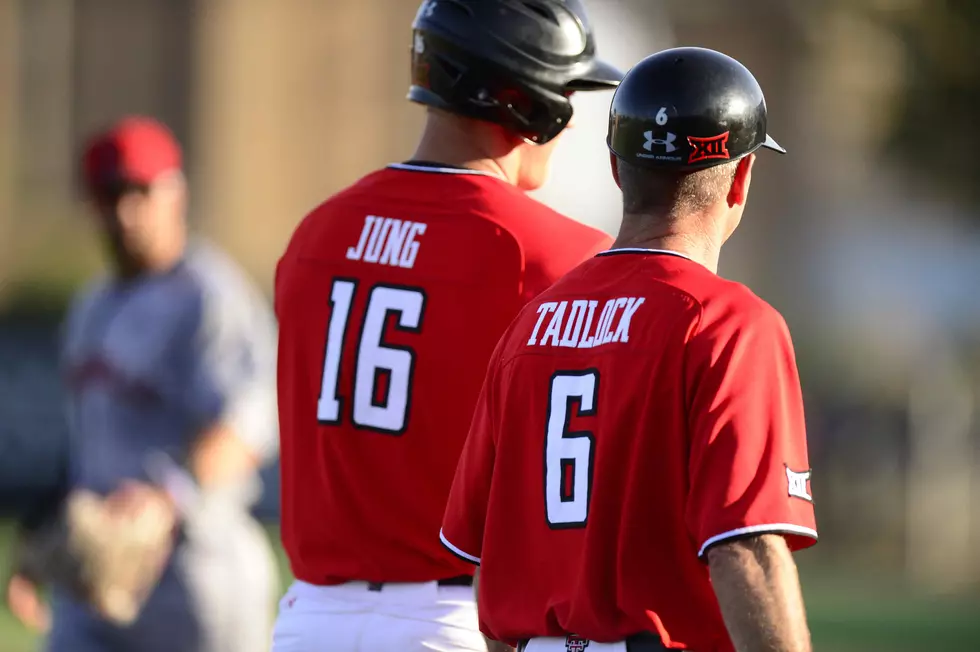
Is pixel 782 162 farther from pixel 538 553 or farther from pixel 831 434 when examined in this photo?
pixel 538 553

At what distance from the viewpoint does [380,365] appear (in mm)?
4340

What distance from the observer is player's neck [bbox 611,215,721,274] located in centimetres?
359

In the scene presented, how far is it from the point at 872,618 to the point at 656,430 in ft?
33.1

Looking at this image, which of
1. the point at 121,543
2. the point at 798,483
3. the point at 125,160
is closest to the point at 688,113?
the point at 798,483

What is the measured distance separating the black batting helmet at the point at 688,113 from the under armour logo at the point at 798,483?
0.70m

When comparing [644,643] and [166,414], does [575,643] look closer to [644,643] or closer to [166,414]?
[644,643]

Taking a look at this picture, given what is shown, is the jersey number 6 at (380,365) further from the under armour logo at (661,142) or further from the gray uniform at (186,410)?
the gray uniform at (186,410)

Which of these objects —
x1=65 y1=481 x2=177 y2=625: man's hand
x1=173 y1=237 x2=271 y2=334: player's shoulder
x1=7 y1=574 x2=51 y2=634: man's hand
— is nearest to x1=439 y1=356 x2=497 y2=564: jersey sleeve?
x1=65 y1=481 x2=177 y2=625: man's hand

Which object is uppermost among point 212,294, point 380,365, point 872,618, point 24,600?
point 380,365

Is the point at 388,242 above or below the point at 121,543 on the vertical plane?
above

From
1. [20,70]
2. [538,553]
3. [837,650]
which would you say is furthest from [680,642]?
[20,70]

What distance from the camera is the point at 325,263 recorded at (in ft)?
14.8

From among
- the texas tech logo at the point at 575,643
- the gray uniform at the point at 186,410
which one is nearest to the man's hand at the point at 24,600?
the gray uniform at the point at 186,410

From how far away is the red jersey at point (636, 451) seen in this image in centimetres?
330
